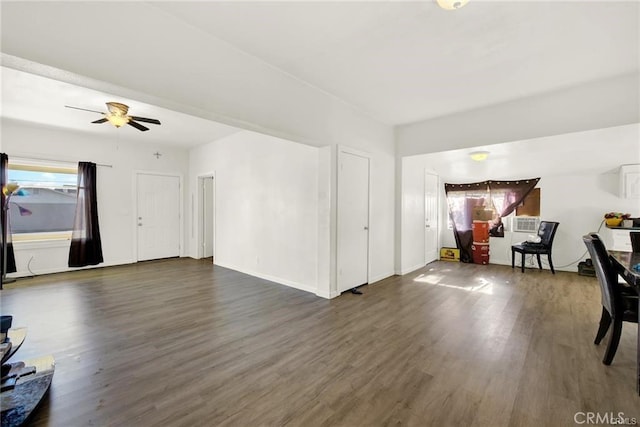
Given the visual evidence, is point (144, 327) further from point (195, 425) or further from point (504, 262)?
point (504, 262)

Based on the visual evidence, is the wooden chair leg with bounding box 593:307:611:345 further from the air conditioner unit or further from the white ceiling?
the air conditioner unit

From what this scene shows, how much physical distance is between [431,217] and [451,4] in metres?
4.94

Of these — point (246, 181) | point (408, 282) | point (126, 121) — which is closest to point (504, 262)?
point (408, 282)

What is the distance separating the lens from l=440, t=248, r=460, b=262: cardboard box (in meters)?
6.44

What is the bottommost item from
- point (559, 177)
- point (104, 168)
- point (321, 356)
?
point (321, 356)

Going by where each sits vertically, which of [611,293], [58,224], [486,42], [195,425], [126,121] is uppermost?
[486,42]

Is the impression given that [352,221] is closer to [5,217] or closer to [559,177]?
[559,177]

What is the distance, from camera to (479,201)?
21.6ft

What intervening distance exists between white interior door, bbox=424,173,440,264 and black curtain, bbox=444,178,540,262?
2.05ft

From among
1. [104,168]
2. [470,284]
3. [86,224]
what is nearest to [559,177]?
[470,284]

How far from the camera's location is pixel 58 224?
533cm

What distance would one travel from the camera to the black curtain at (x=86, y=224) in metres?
5.34

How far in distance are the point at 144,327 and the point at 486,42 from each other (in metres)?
4.41

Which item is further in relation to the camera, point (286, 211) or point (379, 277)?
point (379, 277)
